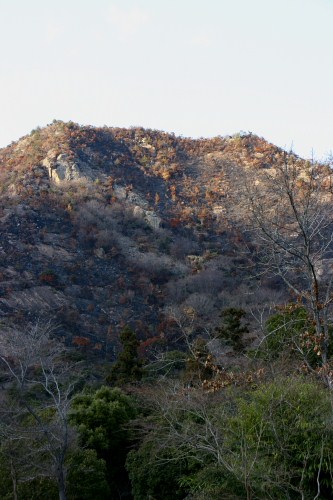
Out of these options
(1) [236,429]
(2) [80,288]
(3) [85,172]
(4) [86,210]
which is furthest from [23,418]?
(3) [85,172]

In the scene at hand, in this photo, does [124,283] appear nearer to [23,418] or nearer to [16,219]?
[16,219]

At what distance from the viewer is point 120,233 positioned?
47312 millimetres

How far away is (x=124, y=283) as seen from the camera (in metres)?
42.0

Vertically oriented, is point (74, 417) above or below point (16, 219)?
below

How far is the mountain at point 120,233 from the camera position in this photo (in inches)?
1455

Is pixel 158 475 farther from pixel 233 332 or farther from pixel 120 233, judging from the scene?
pixel 120 233

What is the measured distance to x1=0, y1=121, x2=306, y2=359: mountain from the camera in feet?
121

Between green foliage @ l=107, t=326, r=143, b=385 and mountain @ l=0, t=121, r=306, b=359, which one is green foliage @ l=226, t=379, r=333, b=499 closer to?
green foliage @ l=107, t=326, r=143, b=385

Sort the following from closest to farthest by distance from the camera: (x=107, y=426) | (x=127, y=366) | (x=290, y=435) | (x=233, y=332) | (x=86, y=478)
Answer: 1. (x=290, y=435)
2. (x=86, y=478)
3. (x=107, y=426)
4. (x=233, y=332)
5. (x=127, y=366)

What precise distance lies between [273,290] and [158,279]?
8773mm

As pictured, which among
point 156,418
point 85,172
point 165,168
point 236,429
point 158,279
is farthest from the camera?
point 165,168

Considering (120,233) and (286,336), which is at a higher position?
(120,233)

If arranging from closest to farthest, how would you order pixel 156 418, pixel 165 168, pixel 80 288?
pixel 156 418 < pixel 80 288 < pixel 165 168

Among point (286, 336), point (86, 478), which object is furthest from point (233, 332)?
point (86, 478)
